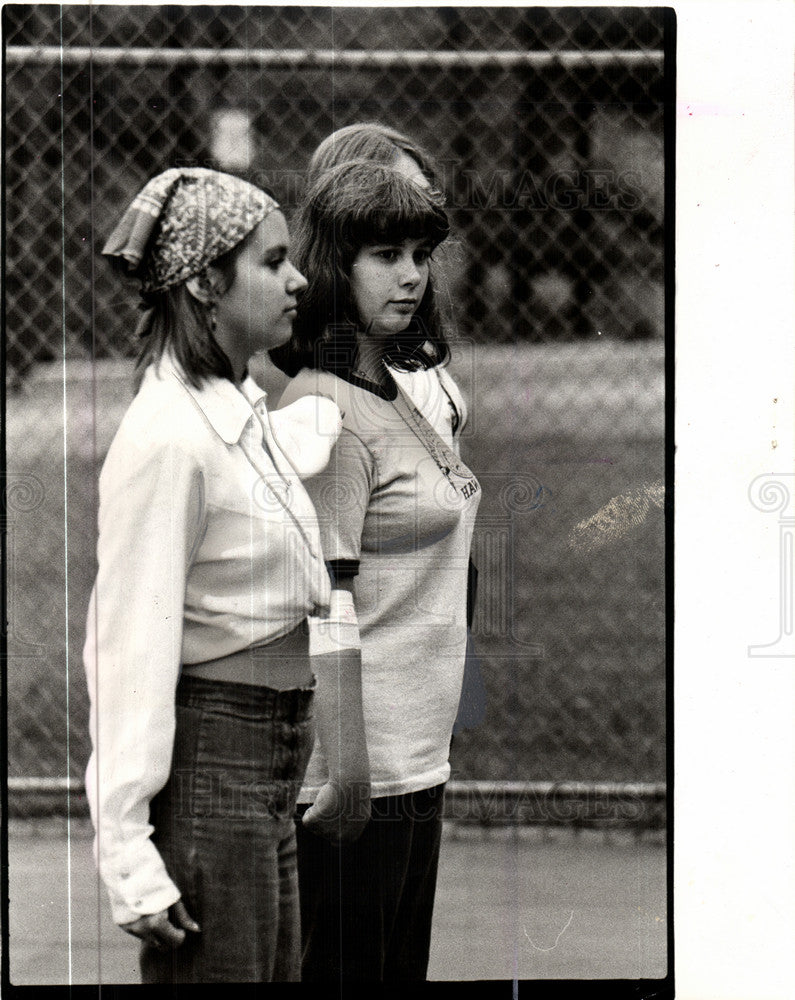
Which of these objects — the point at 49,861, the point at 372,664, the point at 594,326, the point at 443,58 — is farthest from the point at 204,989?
the point at 443,58

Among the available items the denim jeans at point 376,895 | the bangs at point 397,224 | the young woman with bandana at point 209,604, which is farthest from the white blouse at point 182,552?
the bangs at point 397,224

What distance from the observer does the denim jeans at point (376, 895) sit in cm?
312

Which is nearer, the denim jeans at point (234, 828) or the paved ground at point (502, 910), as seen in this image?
the denim jeans at point (234, 828)

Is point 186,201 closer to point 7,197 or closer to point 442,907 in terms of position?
point 7,197

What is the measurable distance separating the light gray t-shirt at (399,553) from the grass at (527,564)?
0.24 feet

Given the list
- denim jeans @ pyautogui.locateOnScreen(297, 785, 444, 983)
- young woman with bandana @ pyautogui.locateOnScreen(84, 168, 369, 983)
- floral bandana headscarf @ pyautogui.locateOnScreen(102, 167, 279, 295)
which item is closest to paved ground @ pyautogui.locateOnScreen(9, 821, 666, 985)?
denim jeans @ pyautogui.locateOnScreen(297, 785, 444, 983)

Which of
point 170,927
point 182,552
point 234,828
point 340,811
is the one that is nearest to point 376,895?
point 340,811

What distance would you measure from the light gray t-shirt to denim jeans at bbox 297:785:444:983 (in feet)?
0.35

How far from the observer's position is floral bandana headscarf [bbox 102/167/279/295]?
304 cm

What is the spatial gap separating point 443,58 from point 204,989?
256 centimetres

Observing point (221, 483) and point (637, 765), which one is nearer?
point (221, 483)

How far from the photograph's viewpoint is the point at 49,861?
3.16 metres

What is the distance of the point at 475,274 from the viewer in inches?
123

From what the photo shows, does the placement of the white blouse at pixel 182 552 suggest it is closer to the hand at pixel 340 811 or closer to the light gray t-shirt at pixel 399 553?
the light gray t-shirt at pixel 399 553
